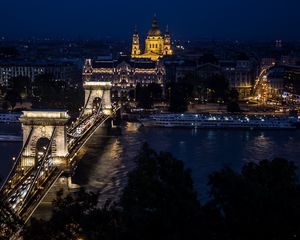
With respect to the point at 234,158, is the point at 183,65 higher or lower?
higher

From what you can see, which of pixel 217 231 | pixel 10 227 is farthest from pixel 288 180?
pixel 10 227

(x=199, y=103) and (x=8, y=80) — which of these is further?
(x=8, y=80)

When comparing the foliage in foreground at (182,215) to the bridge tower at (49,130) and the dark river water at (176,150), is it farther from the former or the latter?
the bridge tower at (49,130)

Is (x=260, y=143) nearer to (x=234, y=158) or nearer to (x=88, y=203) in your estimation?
(x=234, y=158)

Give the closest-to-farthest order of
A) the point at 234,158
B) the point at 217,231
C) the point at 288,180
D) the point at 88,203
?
the point at 217,231 → the point at 88,203 → the point at 288,180 → the point at 234,158

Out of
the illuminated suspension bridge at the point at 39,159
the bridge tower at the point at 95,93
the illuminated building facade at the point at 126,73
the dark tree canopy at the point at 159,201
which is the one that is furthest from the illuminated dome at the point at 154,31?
the dark tree canopy at the point at 159,201

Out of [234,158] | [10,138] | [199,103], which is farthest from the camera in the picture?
[199,103]

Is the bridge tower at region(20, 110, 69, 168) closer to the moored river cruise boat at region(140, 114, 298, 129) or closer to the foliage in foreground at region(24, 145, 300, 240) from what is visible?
the foliage in foreground at region(24, 145, 300, 240)
